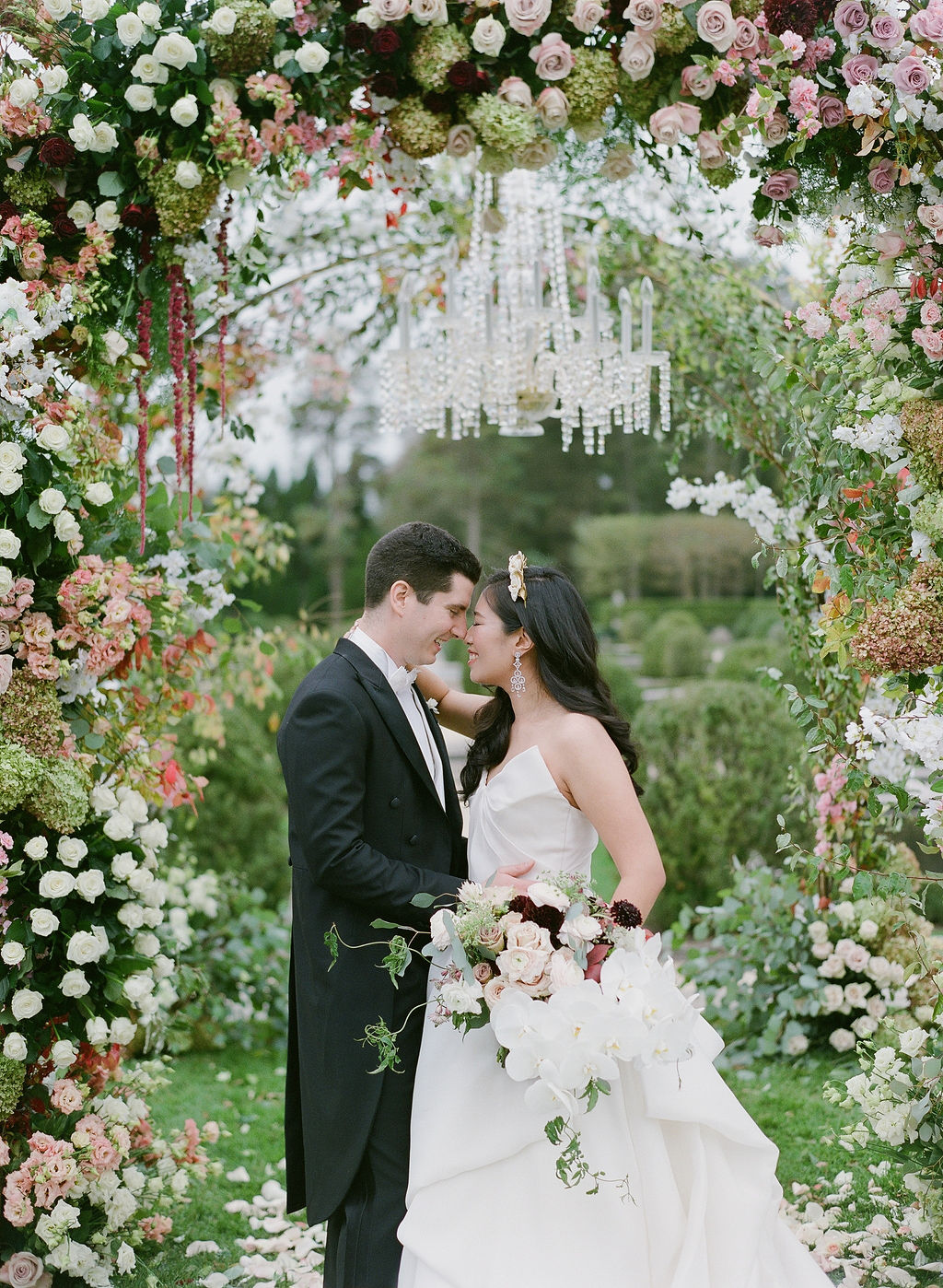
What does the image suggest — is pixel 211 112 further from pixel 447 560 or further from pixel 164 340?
pixel 447 560

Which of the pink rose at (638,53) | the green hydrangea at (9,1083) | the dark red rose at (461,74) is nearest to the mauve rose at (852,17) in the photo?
the pink rose at (638,53)

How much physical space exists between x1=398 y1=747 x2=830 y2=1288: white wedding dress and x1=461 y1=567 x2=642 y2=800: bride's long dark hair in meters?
0.77

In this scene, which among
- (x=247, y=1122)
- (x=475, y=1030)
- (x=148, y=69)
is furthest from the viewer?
(x=247, y=1122)

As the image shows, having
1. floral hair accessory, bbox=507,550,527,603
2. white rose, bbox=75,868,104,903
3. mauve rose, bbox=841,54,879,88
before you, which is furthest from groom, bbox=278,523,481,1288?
mauve rose, bbox=841,54,879,88

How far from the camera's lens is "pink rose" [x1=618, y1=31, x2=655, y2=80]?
3.09 metres

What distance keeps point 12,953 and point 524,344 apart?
3144 millimetres

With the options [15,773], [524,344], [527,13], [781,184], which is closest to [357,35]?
[527,13]

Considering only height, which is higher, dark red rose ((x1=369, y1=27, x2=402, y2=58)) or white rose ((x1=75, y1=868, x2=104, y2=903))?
dark red rose ((x1=369, y1=27, x2=402, y2=58))

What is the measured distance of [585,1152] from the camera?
97.1 inches

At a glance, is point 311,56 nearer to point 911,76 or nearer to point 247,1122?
point 911,76

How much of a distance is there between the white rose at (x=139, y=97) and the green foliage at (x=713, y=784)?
16.3 ft

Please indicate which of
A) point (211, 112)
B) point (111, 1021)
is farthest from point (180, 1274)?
point (211, 112)

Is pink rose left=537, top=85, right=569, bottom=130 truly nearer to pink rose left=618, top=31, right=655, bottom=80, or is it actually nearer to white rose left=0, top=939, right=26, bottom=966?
pink rose left=618, top=31, right=655, bottom=80

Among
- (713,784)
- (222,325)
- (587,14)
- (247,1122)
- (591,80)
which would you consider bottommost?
(247,1122)
